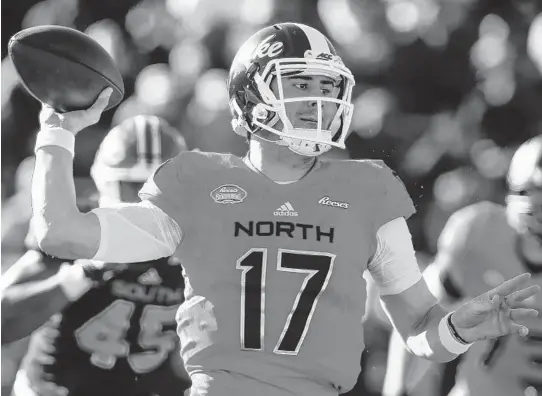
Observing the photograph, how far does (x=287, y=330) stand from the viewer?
50.1 inches

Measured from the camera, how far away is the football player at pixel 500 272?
231cm

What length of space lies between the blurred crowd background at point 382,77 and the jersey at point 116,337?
467 millimetres

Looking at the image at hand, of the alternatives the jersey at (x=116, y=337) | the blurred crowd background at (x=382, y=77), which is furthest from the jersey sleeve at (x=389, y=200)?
the blurred crowd background at (x=382, y=77)

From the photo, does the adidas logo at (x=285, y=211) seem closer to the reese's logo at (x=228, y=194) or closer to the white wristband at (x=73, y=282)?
the reese's logo at (x=228, y=194)

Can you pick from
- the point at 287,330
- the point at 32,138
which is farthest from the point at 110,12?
the point at 287,330

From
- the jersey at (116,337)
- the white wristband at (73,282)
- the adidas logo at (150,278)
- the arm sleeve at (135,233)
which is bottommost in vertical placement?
the jersey at (116,337)

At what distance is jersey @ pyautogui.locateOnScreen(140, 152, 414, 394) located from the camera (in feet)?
4.17

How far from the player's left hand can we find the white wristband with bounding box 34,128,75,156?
59cm

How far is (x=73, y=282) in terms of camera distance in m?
2.18

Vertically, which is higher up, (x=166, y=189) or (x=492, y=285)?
(x=166, y=189)

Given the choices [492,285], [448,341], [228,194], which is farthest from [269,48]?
[492,285]

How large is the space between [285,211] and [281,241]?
53mm

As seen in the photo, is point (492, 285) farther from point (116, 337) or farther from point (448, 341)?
point (448, 341)

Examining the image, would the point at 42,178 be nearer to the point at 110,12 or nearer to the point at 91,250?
the point at 91,250
